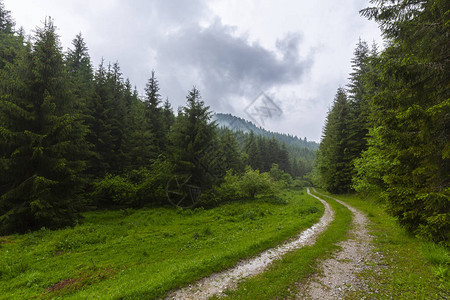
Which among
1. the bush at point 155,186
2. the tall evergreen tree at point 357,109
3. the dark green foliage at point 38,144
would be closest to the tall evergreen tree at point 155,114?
the bush at point 155,186

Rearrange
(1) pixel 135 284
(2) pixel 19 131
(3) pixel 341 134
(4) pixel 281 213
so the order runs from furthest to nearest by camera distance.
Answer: (3) pixel 341 134, (4) pixel 281 213, (2) pixel 19 131, (1) pixel 135 284

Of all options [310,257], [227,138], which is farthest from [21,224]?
[227,138]

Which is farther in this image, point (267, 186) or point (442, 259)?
point (267, 186)

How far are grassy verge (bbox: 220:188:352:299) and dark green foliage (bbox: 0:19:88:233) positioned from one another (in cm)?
1474

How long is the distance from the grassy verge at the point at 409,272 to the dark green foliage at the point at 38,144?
18.6 metres

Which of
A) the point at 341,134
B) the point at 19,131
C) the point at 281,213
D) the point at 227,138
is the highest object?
the point at 227,138

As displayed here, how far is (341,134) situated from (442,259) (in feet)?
96.7

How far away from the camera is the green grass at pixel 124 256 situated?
19.2 ft

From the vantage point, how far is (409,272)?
594cm

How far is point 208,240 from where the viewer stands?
1056cm

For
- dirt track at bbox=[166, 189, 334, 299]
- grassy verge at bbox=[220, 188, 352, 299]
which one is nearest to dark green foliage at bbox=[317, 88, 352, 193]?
grassy verge at bbox=[220, 188, 352, 299]

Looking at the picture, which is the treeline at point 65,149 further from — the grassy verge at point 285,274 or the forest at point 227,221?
→ the grassy verge at point 285,274

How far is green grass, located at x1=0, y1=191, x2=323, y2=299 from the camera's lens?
585 cm

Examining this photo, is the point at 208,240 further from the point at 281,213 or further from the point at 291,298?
the point at 281,213
